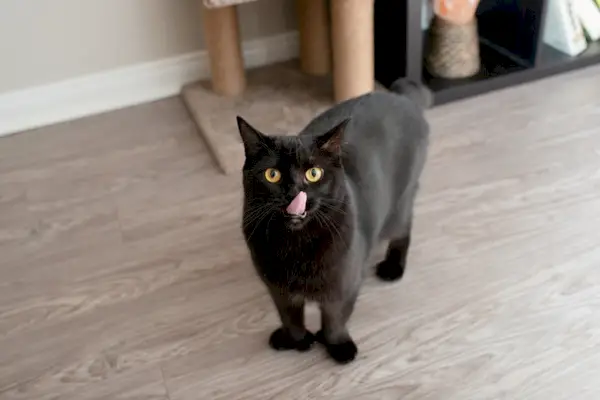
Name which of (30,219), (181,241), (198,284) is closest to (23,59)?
(30,219)

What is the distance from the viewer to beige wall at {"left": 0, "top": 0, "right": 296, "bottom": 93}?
199 cm

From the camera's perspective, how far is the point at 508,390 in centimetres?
128

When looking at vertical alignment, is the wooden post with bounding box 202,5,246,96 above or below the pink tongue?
below

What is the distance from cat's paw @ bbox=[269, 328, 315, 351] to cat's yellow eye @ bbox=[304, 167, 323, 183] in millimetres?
416

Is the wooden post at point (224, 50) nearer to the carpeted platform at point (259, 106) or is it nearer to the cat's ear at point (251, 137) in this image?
the carpeted platform at point (259, 106)

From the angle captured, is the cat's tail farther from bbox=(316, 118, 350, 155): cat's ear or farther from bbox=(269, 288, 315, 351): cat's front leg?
bbox=(269, 288, 315, 351): cat's front leg

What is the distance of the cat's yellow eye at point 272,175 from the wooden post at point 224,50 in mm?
→ 1040

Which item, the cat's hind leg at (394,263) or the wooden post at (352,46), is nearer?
the cat's hind leg at (394,263)

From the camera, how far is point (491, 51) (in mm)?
2254

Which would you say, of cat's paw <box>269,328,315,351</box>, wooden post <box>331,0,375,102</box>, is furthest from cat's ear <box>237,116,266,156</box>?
wooden post <box>331,0,375,102</box>

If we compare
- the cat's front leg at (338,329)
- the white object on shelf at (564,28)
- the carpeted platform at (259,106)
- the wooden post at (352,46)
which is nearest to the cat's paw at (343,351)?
the cat's front leg at (338,329)

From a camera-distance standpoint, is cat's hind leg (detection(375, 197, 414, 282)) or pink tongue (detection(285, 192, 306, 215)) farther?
cat's hind leg (detection(375, 197, 414, 282))

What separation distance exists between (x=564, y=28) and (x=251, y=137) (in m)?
1.48

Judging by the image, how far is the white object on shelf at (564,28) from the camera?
214 cm
